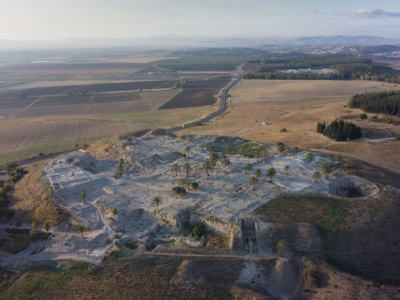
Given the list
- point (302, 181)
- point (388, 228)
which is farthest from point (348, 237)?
point (302, 181)

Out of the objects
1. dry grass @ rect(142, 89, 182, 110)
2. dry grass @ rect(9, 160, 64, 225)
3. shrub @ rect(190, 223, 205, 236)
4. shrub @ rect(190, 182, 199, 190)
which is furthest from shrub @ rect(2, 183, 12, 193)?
dry grass @ rect(142, 89, 182, 110)

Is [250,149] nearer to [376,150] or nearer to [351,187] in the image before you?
[351,187]

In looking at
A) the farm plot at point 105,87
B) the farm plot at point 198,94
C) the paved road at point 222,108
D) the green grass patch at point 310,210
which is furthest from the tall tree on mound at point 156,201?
the farm plot at point 105,87

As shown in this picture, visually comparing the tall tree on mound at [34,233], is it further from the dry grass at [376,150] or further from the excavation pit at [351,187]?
the dry grass at [376,150]

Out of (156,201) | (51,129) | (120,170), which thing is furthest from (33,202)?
(51,129)

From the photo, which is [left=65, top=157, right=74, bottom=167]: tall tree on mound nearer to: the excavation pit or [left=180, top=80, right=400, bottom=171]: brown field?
[left=180, top=80, right=400, bottom=171]: brown field

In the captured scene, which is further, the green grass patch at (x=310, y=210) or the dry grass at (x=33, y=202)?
the dry grass at (x=33, y=202)
